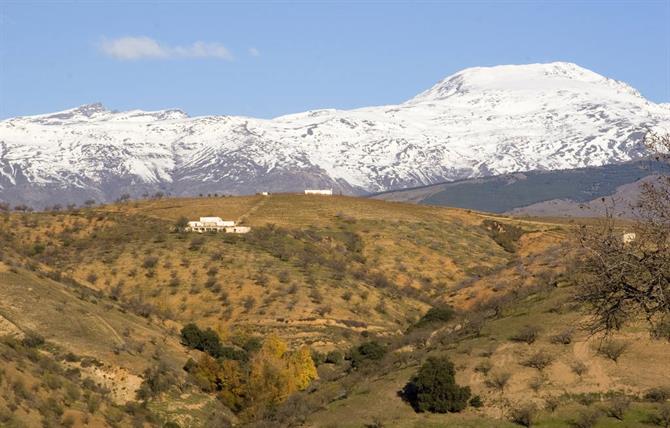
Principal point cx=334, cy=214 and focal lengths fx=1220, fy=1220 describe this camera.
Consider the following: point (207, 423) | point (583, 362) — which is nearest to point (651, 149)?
point (583, 362)

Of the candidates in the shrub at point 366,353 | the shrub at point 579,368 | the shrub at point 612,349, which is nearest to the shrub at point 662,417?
the shrub at point 579,368

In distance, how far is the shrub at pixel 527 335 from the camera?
164 feet

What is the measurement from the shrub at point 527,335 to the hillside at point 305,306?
0.86 feet

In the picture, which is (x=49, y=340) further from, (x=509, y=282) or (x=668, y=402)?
(x=509, y=282)

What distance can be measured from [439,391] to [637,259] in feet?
56.2

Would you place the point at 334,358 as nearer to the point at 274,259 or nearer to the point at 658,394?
the point at 274,259

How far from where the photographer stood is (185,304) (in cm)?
9594

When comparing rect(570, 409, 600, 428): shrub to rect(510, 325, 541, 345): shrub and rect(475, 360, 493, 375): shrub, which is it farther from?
rect(510, 325, 541, 345): shrub

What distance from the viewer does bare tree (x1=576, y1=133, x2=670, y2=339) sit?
29.6m

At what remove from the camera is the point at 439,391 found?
150 feet

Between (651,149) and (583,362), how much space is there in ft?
60.9

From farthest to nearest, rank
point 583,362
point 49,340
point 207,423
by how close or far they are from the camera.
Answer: point 49,340 → point 207,423 → point 583,362

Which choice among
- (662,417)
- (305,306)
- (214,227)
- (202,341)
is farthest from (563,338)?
(214,227)

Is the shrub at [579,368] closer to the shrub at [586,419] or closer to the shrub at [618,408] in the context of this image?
the shrub at [618,408]
